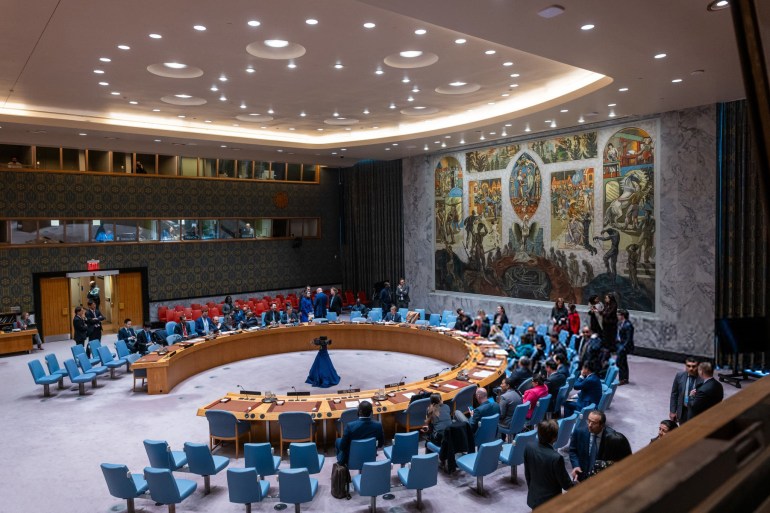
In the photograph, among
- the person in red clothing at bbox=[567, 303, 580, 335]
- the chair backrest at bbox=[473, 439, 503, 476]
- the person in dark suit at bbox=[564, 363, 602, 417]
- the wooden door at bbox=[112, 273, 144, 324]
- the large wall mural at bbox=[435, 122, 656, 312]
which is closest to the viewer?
the chair backrest at bbox=[473, 439, 503, 476]

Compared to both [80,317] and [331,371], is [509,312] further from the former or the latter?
[80,317]

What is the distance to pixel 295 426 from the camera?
318 inches

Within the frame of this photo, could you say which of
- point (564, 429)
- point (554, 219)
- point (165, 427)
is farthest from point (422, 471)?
point (554, 219)

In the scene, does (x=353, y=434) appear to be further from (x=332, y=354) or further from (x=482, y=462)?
(x=332, y=354)

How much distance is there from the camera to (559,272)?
16.4 metres

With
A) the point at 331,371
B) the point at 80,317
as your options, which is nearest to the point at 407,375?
the point at 331,371

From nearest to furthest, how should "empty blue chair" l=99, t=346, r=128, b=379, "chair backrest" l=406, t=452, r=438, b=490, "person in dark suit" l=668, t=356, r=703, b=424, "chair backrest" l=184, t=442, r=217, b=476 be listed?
"chair backrest" l=406, t=452, r=438, b=490 → "chair backrest" l=184, t=442, r=217, b=476 → "person in dark suit" l=668, t=356, r=703, b=424 → "empty blue chair" l=99, t=346, r=128, b=379

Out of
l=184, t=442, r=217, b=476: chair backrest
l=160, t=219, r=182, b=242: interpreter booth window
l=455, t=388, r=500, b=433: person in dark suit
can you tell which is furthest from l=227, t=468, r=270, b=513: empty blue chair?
l=160, t=219, r=182, b=242: interpreter booth window

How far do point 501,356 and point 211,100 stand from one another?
929 centimetres

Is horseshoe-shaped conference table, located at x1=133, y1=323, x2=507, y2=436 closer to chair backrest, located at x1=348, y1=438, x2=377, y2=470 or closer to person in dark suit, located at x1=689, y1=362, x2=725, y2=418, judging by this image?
chair backrest, located at x1=348, y1=438, x2=377, y2=470

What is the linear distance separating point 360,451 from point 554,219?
11568mm

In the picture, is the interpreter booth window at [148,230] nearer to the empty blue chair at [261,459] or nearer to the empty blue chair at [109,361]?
the empty blue chair at [109,361]

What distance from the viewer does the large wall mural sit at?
Result: 47.3 ft

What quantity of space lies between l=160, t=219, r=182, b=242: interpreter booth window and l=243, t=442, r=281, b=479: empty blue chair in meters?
15.4
